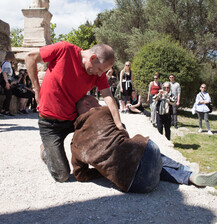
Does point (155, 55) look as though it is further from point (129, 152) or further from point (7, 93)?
point (129, 152)

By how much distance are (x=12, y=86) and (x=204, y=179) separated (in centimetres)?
725

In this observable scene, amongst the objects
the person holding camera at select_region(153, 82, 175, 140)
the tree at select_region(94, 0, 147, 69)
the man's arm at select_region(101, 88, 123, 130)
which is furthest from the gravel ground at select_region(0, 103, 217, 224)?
the tree at select_region(94, 0, 147, 69)

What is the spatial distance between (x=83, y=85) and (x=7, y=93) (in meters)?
5.75

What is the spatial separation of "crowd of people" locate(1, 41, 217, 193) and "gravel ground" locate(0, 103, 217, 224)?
0.46 feet

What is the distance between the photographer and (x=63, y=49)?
9.45 feet

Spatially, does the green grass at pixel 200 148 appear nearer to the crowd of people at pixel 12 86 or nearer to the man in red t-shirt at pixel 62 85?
the man in red t-shirt at pixel 62 85

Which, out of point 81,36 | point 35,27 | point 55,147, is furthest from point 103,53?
point 81,36

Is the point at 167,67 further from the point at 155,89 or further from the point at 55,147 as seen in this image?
the point at 55,147

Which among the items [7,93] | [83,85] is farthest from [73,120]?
[7,93]

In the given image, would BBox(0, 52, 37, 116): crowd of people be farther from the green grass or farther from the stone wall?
the green grass

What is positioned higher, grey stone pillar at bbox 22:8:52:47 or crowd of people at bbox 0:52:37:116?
grey stone pillar at bbox 22:8:52:47

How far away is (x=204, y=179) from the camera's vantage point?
2914 mm

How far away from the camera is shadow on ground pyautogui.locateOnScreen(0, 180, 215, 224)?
2.28 m

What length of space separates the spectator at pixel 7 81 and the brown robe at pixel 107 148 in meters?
5.82
